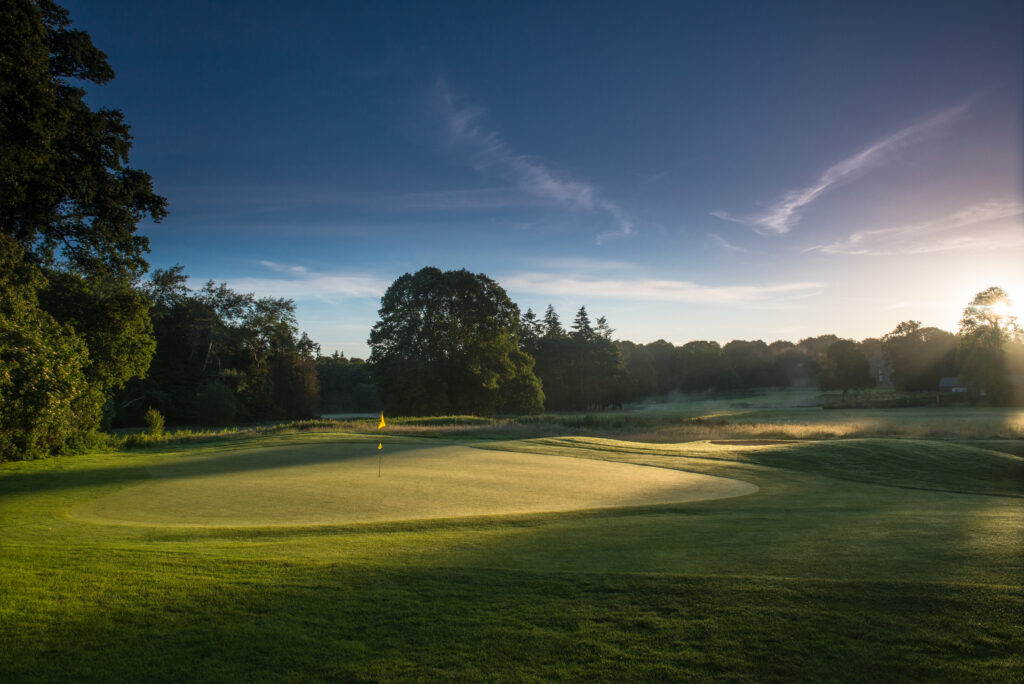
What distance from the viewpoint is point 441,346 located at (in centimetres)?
4819

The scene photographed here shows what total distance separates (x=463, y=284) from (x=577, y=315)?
1244 inches

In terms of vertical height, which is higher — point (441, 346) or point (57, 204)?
point (57, 204)

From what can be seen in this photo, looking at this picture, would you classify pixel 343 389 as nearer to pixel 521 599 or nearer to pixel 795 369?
pixel 795 369

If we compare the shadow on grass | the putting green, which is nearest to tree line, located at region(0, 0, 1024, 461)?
the putting green

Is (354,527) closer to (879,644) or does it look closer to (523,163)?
(879,644)

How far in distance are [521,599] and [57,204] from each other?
1962 cm

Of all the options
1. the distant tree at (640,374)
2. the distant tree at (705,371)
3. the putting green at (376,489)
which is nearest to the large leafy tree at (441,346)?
the putting green at (376,489)

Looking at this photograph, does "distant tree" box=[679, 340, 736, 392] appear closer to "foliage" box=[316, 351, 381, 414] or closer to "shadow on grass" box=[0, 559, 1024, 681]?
"foliage" box=[316, 351, 381, 414]

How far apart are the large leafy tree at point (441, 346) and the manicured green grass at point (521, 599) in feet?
127

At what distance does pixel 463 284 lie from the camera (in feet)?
162

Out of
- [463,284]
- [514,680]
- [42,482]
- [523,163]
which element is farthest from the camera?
[463,284]

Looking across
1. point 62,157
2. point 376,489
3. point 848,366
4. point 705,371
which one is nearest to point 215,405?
point 62,157

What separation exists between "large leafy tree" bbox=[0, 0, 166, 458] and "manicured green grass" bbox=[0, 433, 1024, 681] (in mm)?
10965

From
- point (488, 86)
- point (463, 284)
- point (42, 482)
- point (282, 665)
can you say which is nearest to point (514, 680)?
point (282, 665)
